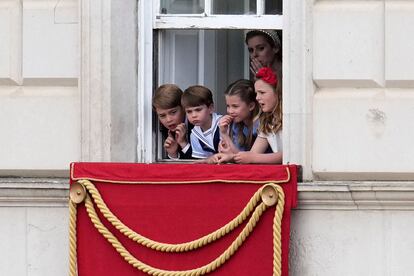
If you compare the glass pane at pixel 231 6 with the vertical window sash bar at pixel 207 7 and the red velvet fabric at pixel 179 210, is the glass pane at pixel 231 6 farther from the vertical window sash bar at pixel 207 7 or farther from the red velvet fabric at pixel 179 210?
the red velvet fabric at pixel 179 210

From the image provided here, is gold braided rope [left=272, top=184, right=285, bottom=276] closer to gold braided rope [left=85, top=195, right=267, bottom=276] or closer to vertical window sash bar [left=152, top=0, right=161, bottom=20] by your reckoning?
gold braided rope [left=85, top=195, right=267, bottom=276]

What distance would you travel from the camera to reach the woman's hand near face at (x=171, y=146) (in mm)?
12180

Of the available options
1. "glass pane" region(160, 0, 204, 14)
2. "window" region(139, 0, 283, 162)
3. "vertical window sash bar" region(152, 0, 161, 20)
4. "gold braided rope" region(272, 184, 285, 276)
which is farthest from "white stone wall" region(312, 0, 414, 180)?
"vertical window sash bar" region(152, 0, 161, 20)

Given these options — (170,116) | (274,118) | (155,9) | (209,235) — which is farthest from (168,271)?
(155,9)

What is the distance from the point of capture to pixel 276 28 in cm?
1209

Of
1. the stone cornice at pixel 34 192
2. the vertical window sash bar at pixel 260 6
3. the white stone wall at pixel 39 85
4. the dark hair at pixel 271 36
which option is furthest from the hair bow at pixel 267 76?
the stone cornice at pixel 34 192

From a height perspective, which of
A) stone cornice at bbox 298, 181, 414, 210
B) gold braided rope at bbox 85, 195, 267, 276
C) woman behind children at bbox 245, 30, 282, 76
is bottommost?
gold braided rope at bbox 85, 195, 267, 276

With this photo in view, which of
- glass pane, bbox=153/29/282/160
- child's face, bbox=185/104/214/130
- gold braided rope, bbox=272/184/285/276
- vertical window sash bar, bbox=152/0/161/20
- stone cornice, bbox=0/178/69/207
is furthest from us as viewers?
glass pane, bbox=153/29/282/160

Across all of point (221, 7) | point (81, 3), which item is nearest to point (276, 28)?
point (221, 7)

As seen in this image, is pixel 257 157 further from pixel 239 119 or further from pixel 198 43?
pixel 198 43

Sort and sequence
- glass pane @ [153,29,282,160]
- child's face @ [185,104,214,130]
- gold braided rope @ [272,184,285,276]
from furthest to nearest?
glass pane @ [153,29,282,160] < child's face @ [185,104,214,130] < gold braided rope @ [272,184,285,276]

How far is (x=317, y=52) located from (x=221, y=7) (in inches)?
33.8

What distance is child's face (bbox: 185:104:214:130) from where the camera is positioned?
1211 centimetres

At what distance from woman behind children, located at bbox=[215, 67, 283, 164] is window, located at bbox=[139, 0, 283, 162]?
37 centimetres
